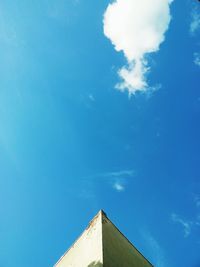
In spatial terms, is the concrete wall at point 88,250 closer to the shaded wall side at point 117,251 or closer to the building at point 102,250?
the building at point 102,250

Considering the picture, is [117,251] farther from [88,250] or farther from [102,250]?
[102,250]

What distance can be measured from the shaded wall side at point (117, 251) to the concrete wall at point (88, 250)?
0.24 meters

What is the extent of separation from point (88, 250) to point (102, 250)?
124cm

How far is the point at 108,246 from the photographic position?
387 inches

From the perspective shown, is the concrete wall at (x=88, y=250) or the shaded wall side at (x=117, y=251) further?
the shaded wall side at (x=117, y=251)

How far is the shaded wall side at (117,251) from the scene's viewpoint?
9.39m

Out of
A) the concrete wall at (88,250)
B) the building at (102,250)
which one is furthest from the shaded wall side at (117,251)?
the concrete wall at (88,250)

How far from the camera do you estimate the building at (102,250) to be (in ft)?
30.5

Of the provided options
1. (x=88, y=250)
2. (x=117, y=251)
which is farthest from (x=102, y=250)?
(x=117, y=251)

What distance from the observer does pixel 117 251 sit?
10.3 metres

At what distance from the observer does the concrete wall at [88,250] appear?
9289mm

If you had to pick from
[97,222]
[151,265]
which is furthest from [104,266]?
[151,265]

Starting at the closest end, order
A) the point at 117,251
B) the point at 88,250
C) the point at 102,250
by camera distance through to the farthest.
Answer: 1. the point at 102,250
2. the point at 88,250
3. the point at 117,251

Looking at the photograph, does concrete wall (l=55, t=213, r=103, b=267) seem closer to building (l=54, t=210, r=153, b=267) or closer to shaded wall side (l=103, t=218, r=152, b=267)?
building (l=54, t=210, r=153, b=267)
